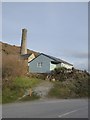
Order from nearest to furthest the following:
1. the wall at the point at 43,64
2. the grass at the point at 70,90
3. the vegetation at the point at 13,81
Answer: the vegetation at the point at 13,81 → the grass at the point at 70,90 → the wall at the point at 43,64

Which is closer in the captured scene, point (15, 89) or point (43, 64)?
point (15, 89)

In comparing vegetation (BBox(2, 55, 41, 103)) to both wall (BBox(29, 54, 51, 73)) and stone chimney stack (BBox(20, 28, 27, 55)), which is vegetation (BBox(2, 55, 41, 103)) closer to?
wall (BBox(29, 54, 51, 73))

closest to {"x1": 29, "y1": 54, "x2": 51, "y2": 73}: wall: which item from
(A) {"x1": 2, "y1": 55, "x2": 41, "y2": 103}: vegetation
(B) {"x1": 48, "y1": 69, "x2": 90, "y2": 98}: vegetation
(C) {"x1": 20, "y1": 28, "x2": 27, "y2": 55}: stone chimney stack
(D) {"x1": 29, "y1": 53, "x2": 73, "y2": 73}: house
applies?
(D) {"x1": 29, "y1": 53, "x2": 73, "y2": 73}: house

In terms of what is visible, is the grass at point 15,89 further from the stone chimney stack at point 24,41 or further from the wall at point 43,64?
the stone chimney stack at point 24,41

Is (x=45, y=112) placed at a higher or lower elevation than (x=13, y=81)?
lower

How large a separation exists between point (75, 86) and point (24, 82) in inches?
313

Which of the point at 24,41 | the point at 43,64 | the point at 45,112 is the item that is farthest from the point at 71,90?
the point at 24,41

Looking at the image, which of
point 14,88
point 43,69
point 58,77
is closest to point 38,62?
point 43,69

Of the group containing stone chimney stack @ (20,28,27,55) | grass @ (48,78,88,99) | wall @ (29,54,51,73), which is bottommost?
grass @ (48,78,88,99)

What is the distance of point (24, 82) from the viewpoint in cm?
4419

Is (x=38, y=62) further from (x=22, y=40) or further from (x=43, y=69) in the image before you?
(x=22, y=40)

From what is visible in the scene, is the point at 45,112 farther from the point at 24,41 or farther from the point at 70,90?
the point at 24,41

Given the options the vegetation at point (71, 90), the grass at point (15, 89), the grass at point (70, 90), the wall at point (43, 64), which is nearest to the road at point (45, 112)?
the grass at point (15, 89)

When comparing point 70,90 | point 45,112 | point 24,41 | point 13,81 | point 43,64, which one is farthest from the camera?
point 24,41
